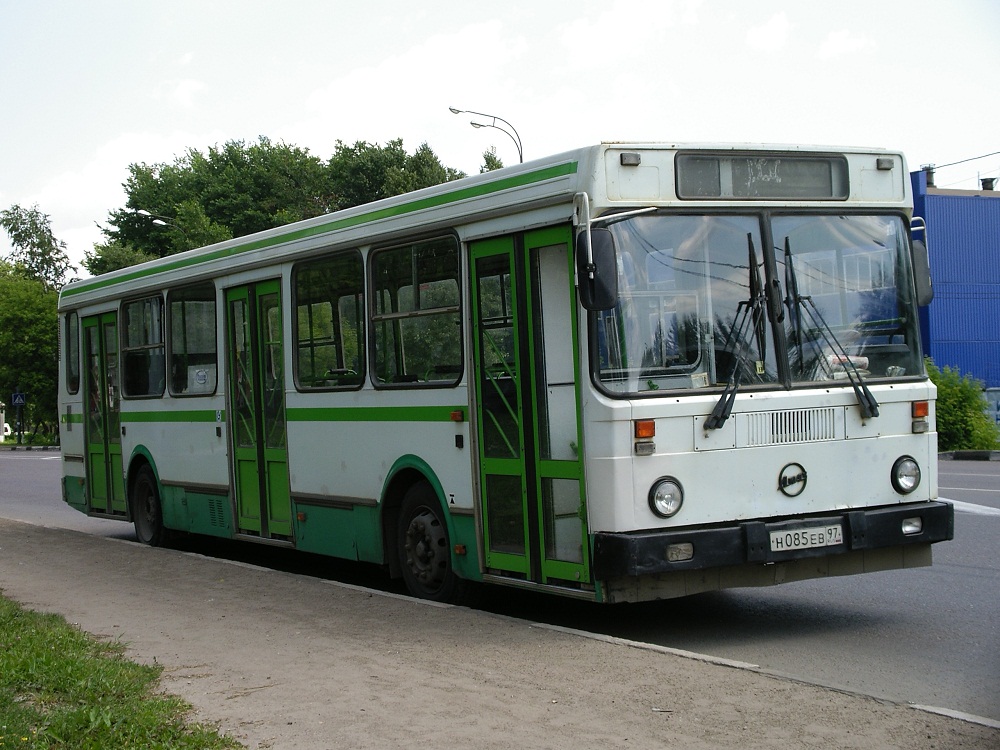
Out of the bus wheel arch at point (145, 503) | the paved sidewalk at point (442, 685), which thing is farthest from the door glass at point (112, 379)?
the paved sidewalk at point (442, 685)

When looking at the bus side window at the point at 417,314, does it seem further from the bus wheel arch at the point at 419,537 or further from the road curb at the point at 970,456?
the road curb at the point at 970,456

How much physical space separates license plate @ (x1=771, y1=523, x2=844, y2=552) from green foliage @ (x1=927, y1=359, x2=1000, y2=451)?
77.7 feet

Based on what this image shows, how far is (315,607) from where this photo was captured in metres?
9.16

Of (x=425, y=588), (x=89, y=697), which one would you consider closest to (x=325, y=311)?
(x=425, y=588)

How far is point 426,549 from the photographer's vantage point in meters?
9.72

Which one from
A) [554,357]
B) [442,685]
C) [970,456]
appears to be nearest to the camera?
[442,685]

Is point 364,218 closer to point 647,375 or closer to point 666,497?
point 647,375

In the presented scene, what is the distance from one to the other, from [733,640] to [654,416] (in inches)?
62.0

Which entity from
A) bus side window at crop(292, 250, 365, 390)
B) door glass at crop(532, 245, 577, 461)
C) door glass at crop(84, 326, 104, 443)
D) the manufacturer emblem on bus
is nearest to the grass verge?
door glass at crop(532, 245, 577, 461)

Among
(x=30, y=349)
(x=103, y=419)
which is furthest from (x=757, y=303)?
(x=30, y=349)

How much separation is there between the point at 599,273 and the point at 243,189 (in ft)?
220

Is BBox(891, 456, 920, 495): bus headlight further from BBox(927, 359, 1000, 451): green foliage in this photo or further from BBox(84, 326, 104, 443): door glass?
BBox(927, 359, 1000, 451): green foliage

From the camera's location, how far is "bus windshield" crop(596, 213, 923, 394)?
7.82 metres

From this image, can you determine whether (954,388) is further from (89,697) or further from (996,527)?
(89,697)
